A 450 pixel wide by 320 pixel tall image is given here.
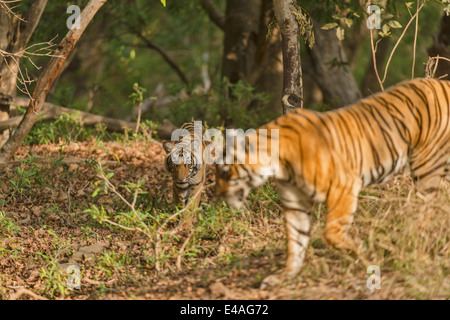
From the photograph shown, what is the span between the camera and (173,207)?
6617 millimetres

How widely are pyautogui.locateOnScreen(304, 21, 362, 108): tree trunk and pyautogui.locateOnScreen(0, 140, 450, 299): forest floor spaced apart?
144 inches

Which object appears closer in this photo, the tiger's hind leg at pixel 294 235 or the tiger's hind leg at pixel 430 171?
the tiger's hind leg at pixel 294 235

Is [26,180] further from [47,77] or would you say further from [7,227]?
[47,77]

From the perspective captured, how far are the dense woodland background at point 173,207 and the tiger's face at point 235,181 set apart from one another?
65 centimetres

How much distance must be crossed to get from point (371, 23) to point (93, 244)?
136 inches

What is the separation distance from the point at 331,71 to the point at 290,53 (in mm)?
4492

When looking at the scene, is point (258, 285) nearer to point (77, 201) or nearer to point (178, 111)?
point (77, 201)

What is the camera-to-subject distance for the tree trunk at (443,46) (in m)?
8.60

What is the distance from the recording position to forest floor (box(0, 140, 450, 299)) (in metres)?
4.43

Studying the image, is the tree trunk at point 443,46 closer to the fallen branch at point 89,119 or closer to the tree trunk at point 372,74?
the fallen branch at point 89,119

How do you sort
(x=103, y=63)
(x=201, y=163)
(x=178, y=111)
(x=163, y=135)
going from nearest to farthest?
(x=201, y=163)
(x=163, y=135)
(x=178, y=111)
(x=103, y=63)

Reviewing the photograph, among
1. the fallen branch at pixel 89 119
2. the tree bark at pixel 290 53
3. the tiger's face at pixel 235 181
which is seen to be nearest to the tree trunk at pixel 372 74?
the fallen branch at pixel 89 119

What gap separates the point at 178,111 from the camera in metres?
10.3

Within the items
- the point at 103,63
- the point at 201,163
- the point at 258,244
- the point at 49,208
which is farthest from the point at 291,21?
the point at 103,63
